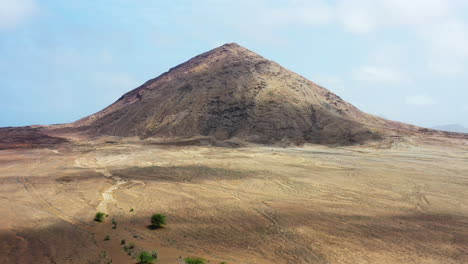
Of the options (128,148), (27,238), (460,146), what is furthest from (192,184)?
(460,146)

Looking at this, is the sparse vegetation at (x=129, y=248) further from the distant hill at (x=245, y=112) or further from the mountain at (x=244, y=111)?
the mountain at (x=244, y=111)

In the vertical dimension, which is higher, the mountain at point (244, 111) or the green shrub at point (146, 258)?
the mountain at point (244, 111)

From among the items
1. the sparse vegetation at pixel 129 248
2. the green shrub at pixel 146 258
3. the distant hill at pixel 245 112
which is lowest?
the sparse vegetation at pixel 129 248

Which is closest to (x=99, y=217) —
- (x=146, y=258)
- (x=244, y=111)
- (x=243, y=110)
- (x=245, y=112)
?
(x=146, y=258)

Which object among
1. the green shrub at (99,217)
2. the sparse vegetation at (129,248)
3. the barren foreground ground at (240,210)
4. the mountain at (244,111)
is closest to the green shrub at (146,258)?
the barren foreground ground at (240,210)

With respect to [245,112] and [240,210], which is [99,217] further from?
[245,112]

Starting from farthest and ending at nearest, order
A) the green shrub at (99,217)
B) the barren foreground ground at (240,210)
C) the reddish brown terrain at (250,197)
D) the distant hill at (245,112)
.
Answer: the distant hill at (245,112)
the green shrub at (99,217)
the reddish brown terrain at (250,197)
the barren foreground ground at (240,210)

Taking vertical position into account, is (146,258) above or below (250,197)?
below

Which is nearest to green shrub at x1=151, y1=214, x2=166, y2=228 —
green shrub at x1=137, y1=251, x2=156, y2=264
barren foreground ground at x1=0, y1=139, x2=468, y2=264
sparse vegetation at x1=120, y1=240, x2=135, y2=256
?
barren foreground ground at x1=0, y1=139, x2=468, y2=264
